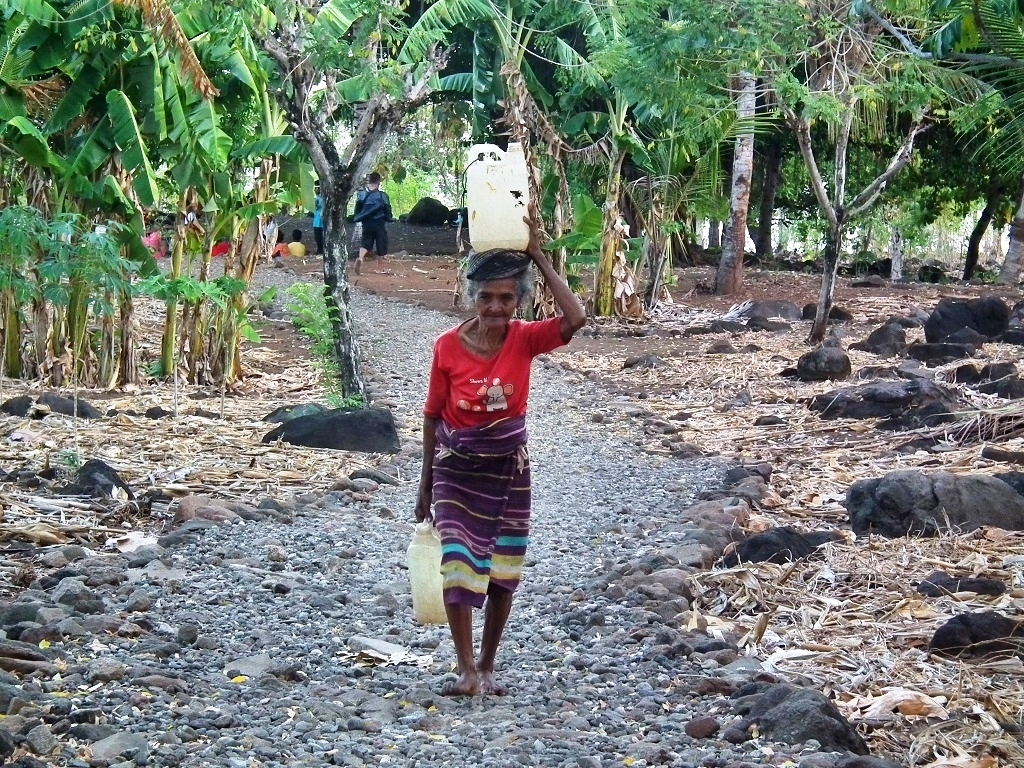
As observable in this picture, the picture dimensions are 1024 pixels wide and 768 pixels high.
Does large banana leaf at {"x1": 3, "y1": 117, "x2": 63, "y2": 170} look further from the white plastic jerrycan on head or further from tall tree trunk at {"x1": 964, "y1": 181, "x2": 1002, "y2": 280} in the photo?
tall tree trunk at {"x1": 964, "y1": 181, "x2": 1002, "y2": 280}

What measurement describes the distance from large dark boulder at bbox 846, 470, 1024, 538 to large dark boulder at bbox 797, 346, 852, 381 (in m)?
5.62

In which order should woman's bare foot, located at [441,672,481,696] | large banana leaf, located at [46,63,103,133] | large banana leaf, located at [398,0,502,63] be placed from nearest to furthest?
woman's bare foot, located at [441,672,481,696] → large banana leaf, located at [398,0,502,63] → large banana leaf, located at [46,63,103,133]

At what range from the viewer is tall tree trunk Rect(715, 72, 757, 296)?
18641mm

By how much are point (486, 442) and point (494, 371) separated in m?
0.26

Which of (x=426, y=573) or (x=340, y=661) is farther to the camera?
(x=340, y=661)

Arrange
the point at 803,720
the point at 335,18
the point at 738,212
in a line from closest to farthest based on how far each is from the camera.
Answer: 1. the point at 803,720
2. the point at 335,18
3. the point at 738,212

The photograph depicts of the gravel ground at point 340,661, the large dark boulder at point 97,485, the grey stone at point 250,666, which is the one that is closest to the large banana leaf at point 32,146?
the large dark boulder at point 97,485

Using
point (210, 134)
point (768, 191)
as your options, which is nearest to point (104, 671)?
point (210, 134)

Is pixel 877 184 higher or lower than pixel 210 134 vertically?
lower

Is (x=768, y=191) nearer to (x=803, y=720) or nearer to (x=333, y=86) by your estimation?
(x=333, y=86)

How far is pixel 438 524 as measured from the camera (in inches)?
176

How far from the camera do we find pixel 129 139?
10.9 meters

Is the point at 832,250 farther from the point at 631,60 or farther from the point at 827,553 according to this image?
the point at 827,553

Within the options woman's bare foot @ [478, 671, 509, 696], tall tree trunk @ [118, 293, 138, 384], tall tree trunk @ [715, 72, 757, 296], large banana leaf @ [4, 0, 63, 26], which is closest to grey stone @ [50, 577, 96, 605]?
woman's bare foot @ [478, 671, 509, 696]
